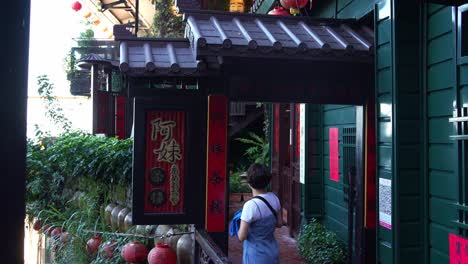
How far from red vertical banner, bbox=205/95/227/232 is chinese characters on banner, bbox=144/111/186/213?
400mm

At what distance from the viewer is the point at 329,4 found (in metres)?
8.10

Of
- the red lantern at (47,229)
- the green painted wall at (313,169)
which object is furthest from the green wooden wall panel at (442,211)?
the red lantern at (47,229)

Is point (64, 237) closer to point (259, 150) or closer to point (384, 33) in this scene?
point (384, 33)

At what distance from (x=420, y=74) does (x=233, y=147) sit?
45.2 feet

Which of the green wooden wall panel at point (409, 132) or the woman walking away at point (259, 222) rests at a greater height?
the green wooden wall panel at point (409, 132)

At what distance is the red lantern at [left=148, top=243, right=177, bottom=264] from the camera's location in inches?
277

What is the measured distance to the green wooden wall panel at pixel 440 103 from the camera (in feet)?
14.0

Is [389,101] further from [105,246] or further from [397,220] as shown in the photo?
[105,246]

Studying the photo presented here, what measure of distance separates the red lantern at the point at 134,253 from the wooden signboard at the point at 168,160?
170 centimetres

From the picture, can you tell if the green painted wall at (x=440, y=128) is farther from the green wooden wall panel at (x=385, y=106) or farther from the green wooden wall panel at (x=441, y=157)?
the green wooden wall panel at (x=385, y=106)

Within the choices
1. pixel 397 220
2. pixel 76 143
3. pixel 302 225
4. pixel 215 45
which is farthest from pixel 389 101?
pixel 76 143

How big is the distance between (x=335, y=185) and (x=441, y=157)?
12.9 ft

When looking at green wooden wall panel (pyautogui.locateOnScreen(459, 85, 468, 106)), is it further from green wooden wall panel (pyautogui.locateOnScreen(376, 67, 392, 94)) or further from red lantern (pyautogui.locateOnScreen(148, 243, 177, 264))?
red lantern (pyautogui.locateOnScreen(148, 243, 177, 264))

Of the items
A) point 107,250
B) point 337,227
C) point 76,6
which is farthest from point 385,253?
point 76,6
